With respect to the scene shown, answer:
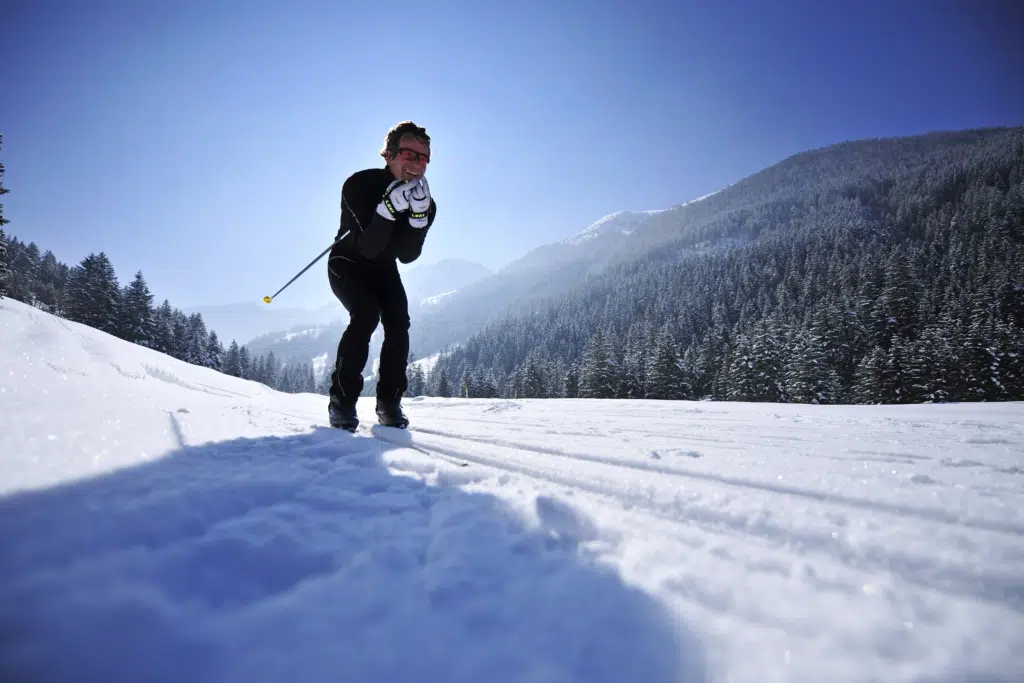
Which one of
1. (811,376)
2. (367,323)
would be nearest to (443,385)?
(811,376)

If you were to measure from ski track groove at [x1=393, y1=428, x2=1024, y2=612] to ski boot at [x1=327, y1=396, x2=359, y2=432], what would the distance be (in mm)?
1804

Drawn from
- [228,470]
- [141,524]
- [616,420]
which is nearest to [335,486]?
[228,470]

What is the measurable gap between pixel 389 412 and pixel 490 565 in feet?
7.80

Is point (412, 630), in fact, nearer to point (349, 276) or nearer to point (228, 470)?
point (228, 470)

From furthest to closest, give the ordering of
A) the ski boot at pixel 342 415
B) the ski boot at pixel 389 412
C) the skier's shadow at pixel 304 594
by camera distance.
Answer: the ski boot at pixel 389 412 → the ski boot at pixel 342 415 → the skier's shadow at pixel 304 594

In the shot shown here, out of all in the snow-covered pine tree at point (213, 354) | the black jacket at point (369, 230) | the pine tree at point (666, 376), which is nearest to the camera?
the black jacket at point (369, 230)

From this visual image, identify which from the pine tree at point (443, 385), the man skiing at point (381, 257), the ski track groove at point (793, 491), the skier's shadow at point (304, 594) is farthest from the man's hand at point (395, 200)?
the pine tree at point (443, 385)

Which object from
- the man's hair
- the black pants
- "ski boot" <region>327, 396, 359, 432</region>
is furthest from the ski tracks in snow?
the man's hair

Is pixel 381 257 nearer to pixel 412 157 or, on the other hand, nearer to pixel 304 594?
pixel 412 157

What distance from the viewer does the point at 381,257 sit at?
10.6 ft

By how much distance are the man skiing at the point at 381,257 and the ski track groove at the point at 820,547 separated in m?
2.01

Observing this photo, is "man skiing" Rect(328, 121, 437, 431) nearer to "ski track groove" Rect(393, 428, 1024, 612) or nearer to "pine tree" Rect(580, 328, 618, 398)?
"ski track groove" Rect(393, 428, 1024, 612)

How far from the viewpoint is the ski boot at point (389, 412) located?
310 centimetres

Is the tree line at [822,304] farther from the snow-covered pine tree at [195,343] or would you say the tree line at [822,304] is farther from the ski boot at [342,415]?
the ski boot at [342,415]
